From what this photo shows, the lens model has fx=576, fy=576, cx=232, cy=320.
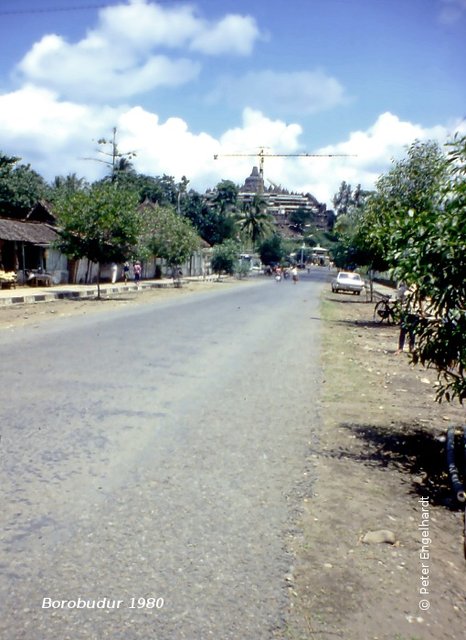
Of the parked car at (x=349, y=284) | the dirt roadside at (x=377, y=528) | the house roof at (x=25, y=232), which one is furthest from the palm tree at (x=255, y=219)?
the dirt roadside at (x=377, y=528)

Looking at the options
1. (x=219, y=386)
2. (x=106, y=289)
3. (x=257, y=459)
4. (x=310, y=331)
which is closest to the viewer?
(x=257, y=459)

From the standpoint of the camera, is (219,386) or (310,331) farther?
(310,331)

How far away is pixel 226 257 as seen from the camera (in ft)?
197

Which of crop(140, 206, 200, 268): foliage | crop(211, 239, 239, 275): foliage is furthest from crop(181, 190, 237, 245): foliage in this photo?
crop(140, 206, 200, 268): foliage

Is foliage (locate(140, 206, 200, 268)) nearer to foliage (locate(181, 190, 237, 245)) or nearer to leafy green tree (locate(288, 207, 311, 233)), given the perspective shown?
foliage (locate(181, 190, 237, 245))

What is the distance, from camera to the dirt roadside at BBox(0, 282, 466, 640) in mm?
3035

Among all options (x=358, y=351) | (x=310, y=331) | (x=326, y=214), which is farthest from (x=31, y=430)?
(x=326, y=214)

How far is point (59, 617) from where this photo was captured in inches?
112

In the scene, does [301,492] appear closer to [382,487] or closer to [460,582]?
[382,487]

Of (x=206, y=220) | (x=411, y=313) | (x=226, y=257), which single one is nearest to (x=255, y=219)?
(x=206, y=220)

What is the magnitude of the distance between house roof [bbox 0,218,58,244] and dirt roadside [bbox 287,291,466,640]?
26.0 metres

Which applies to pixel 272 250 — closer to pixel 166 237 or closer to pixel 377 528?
pixel 166 237

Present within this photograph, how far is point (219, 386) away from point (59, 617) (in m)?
5.72

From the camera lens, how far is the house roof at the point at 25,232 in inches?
1188
